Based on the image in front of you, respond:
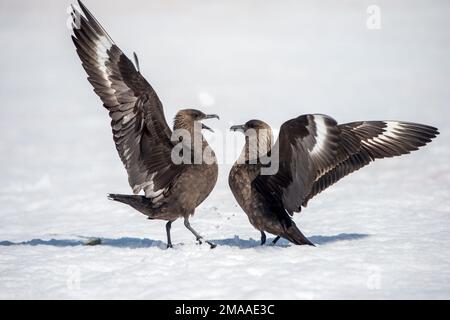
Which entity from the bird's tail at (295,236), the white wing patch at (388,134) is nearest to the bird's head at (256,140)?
the bird's tail at (295,236)

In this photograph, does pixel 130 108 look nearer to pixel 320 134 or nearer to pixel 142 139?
pixel 142 139

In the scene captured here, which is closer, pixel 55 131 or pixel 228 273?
pixel 228 273

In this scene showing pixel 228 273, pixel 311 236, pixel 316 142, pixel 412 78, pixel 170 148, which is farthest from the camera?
pixel 412 78

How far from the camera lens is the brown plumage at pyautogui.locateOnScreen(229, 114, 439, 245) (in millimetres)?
5133

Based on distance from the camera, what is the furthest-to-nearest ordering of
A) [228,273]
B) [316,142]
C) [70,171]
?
1. [70,171]
2. [316,142]
3. [228,273]

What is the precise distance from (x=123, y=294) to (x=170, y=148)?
175 centimetres

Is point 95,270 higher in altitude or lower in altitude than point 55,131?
lower

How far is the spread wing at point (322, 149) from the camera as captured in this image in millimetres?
5094

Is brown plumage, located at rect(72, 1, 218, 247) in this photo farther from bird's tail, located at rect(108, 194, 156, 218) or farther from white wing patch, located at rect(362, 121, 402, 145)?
white wing patch, located at rect(362, 121, 402, 145)

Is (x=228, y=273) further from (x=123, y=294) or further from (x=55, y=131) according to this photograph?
(x=55, y=131)

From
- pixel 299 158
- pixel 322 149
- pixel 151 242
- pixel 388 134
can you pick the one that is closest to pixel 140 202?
pixel 151 242

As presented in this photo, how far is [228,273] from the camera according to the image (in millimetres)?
4496

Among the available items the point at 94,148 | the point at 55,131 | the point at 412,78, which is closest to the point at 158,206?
the point at 94,148

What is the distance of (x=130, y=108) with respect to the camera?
548 centimetres
